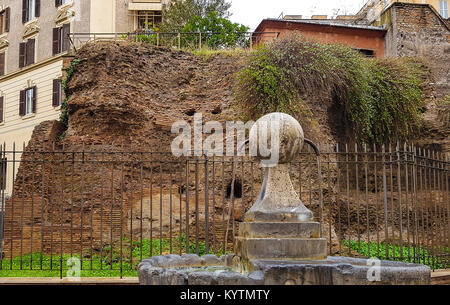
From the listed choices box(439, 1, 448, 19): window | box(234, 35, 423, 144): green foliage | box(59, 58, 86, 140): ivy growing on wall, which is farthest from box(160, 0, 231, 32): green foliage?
box(439, 1, 448, 19): window

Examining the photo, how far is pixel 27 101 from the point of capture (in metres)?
24.5

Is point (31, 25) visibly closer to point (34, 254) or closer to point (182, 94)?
point (182, 94)

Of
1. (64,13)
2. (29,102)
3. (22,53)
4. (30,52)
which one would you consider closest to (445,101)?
(64,13)

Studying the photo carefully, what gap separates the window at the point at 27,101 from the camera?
79.0 ft

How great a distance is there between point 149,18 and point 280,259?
22.5 metres

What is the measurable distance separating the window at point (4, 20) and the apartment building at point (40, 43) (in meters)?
0.06

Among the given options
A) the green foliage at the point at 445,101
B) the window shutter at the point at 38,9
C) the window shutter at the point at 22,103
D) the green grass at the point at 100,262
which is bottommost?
the green grass at the point at 100,262

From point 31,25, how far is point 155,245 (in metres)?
17.9

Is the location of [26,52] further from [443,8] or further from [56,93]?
[443,8]

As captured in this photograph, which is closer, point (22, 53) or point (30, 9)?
point (22, 53)

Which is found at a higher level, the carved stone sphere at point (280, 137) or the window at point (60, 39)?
the window at point (60, 39)

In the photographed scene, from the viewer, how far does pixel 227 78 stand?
1509 centimetres

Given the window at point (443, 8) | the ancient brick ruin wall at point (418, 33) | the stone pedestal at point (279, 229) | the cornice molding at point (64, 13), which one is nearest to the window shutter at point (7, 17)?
the cornice molding at point (64, 13)

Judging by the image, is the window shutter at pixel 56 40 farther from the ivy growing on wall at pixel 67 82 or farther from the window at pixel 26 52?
the ivy growing on wall at pixel 67 82
